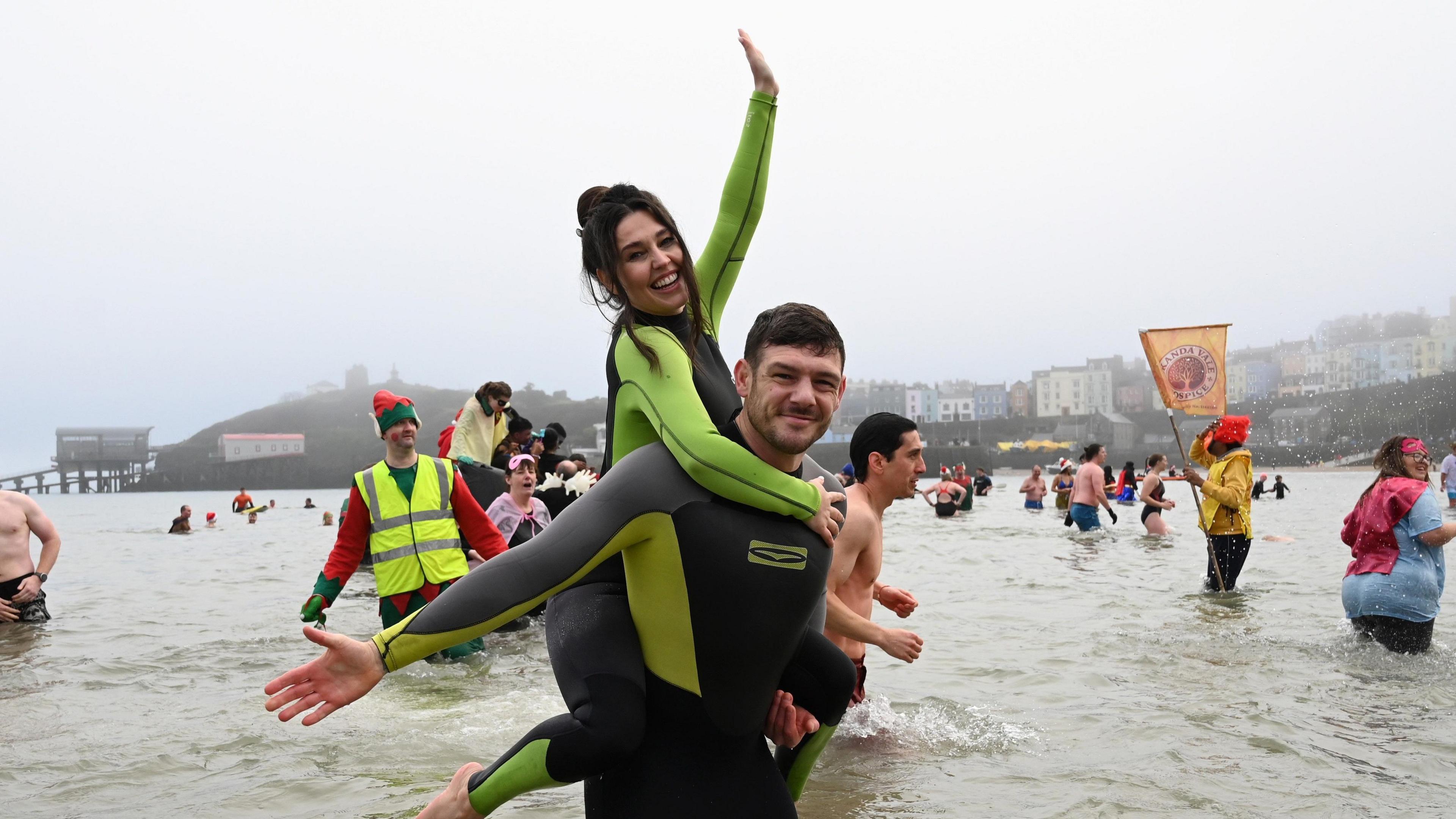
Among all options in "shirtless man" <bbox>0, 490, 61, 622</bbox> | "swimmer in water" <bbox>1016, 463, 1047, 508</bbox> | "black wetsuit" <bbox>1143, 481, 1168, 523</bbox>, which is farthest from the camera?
"swimmer in water" <bbox>1016, 463, 1047, 508</bbox>

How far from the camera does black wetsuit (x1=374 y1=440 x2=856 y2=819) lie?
2.55 metres

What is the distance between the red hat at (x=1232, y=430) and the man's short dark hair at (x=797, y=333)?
30.2 feet

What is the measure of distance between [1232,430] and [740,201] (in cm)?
895

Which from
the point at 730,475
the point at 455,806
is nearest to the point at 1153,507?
the point at 730,475

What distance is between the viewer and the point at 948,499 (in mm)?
30812

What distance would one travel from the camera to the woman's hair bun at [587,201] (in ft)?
11.3

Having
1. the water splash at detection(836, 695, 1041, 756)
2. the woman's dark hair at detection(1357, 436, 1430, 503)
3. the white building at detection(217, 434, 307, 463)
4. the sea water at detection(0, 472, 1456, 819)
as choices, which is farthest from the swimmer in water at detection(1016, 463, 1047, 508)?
the white building at detection(217, 434, 307, 463)

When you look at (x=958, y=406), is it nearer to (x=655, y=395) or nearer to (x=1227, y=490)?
(x=1227, y=490)

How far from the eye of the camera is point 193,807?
4.95 m

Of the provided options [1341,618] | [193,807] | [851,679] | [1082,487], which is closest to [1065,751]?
[851,679]

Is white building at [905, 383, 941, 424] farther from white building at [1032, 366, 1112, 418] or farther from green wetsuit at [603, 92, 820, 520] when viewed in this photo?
green wetsuit at [603, 92, 820, 520]

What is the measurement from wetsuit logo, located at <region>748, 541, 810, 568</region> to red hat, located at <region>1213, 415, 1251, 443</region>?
933 cm

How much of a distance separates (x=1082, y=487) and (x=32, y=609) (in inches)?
691

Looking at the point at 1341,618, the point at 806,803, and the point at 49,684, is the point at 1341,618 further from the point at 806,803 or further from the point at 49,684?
the point at 49,684
